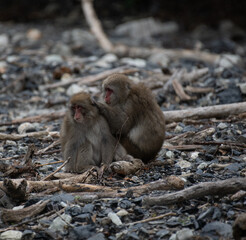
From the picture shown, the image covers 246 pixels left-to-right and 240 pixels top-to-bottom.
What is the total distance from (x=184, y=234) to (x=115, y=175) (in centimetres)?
173

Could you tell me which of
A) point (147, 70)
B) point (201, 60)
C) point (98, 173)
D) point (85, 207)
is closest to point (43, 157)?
point (98, 173)

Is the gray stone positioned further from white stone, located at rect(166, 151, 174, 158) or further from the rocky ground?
white stone, located at rect(166, 151, 174, 158)

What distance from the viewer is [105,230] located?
4105mm

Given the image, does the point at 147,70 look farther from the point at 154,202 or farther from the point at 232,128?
the point at 154,202

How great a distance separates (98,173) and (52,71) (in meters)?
6.05

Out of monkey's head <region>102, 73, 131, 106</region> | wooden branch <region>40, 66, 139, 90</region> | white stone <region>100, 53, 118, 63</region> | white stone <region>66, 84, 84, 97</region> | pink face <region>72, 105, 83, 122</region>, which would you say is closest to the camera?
pink face <region>72, 105, 83, 122</region>

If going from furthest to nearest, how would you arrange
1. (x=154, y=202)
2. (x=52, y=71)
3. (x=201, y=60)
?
1. (x=201, y=60)
2. (x=52, y=71)
3. (x=154, y=202)

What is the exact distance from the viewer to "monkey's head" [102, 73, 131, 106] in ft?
19.7

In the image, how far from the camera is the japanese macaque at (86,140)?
5762 mm

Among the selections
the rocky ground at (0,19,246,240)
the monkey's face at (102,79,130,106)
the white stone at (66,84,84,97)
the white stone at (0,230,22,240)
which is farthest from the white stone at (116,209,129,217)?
the white stone at (66,84,84,97)

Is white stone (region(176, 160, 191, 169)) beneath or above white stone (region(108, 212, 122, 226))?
beneath

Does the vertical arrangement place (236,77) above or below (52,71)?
below

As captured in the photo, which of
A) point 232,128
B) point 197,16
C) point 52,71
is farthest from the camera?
point 197,16

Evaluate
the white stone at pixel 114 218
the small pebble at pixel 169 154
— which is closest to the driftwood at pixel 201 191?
the white stone at pixel 114 218
